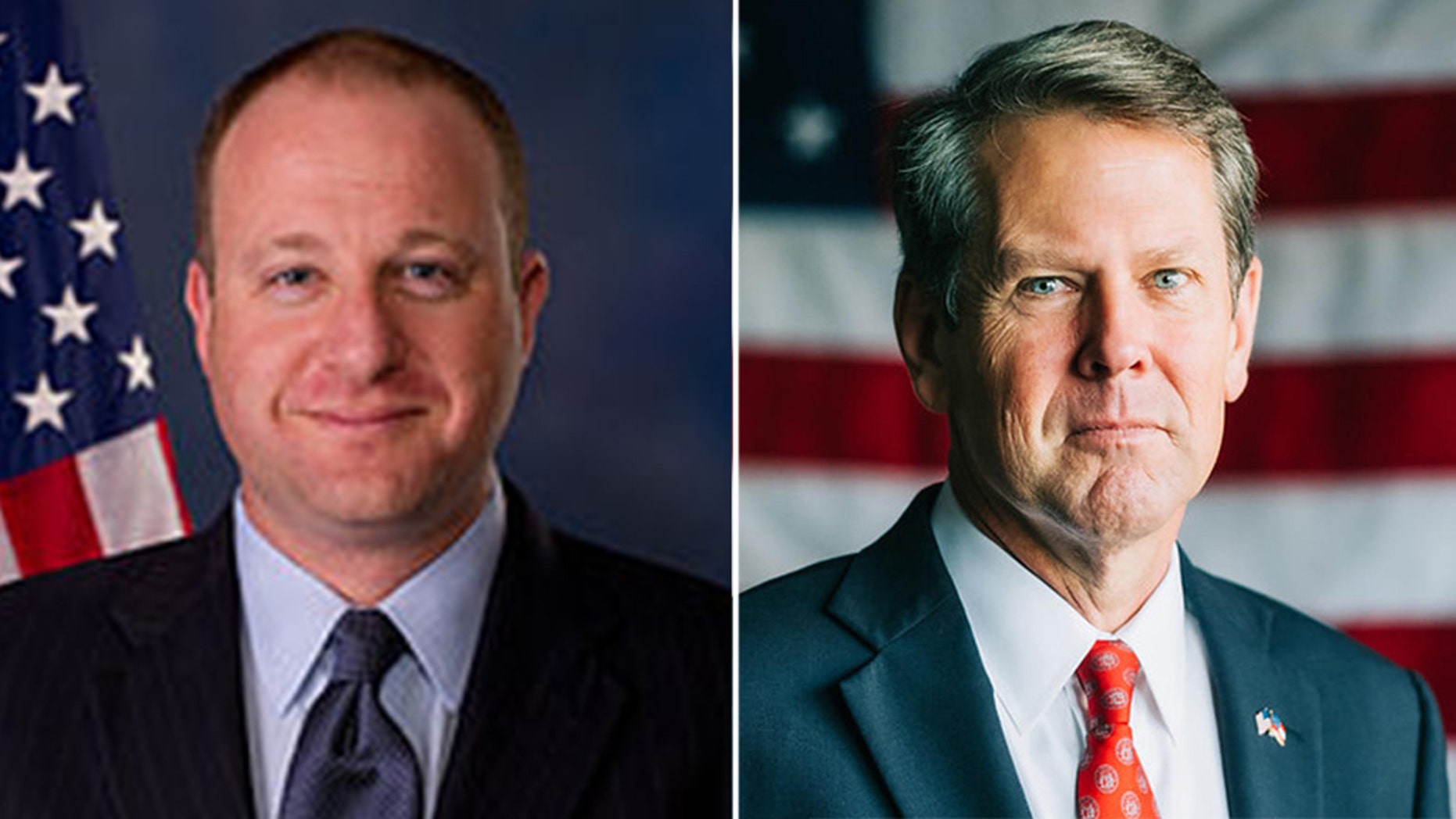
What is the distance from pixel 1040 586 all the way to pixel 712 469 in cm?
52

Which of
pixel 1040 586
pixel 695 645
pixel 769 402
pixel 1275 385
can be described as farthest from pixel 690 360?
pixel 1275 385

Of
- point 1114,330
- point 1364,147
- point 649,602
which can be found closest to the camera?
point 1114,330

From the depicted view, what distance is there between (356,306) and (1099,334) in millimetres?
1054

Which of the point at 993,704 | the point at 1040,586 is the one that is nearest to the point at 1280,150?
the point at 1040,586

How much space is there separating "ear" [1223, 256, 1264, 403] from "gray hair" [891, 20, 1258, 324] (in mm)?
19

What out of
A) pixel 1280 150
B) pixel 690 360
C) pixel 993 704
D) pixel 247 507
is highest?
pixel 1280 150

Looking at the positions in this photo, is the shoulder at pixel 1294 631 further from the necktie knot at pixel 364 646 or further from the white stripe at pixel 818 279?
the necktie knot at pixel 364 646

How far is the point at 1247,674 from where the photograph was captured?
113 inches

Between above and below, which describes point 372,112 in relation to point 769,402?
above

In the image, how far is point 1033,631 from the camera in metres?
2.85

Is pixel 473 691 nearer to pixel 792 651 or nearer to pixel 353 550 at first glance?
pixel 353 550

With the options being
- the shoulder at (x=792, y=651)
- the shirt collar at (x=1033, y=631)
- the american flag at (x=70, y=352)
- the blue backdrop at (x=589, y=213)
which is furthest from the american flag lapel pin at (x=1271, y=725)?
the american flag at (x=70, y=352)

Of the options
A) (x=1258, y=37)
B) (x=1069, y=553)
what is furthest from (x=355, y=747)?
(x=1258, y=37)

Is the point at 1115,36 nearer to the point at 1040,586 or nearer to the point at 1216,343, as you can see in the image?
the point at 1216,343
